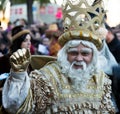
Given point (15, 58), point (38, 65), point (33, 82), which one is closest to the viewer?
point (15, 58)

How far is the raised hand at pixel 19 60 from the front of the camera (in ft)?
19.7

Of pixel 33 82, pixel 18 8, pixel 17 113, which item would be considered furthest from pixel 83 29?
pixel 18 8

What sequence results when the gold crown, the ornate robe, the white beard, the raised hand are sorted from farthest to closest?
the gold crown < the white beard < the ornate robe < the raised hand

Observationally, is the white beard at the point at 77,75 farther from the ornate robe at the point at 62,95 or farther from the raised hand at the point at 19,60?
the raised hand at the point at 19,60

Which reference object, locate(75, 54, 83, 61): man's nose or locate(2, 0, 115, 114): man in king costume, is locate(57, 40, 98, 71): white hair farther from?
locate(75, 54, 83, 61): man's nose

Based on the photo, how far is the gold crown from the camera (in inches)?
267

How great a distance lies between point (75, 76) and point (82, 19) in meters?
0.66

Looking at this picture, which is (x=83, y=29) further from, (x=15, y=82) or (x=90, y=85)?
(x=15, y=82)


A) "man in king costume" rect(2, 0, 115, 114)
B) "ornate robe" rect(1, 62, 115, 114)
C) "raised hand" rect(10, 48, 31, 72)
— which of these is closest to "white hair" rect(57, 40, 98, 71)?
"man in king costume" rect(2, 0, 115, 114)

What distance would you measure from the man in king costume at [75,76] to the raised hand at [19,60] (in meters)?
0.29

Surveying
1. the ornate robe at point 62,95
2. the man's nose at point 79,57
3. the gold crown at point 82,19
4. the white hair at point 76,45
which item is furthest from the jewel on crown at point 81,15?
the ornate robe at point 62,95

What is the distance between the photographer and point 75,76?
6.62 m

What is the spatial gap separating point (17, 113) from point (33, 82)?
1.47ft

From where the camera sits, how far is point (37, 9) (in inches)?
1280
